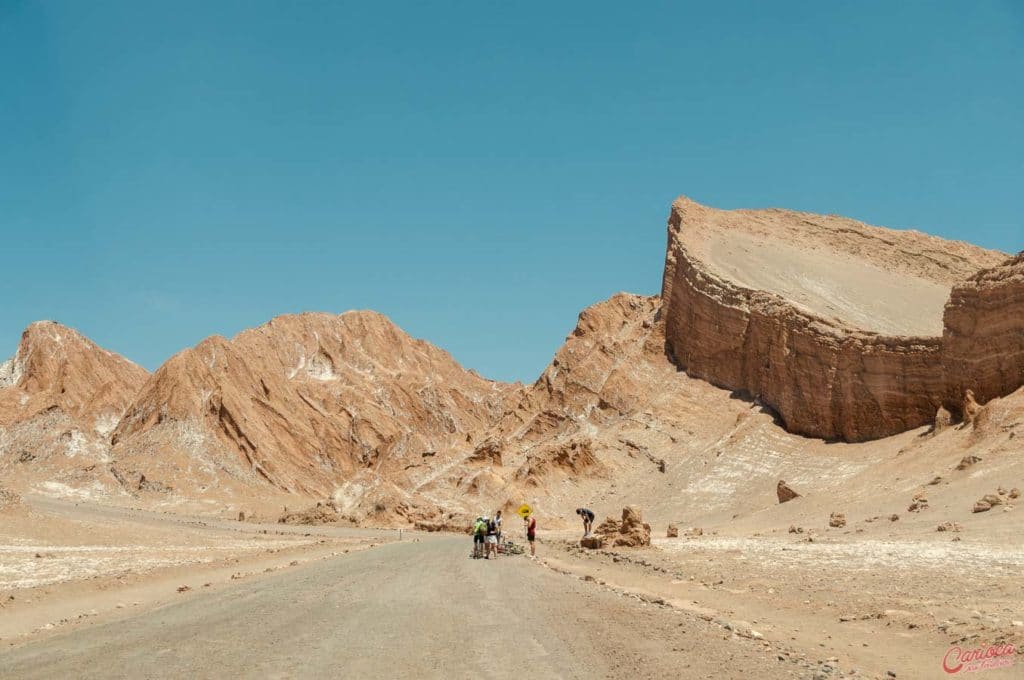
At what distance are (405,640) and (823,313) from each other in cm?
4933

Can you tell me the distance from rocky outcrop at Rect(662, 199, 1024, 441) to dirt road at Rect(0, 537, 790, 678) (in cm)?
3206

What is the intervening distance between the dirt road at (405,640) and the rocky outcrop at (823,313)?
105ft

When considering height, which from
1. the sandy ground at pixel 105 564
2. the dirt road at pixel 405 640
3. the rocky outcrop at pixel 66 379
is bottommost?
the sandy ground at pixel 105 564

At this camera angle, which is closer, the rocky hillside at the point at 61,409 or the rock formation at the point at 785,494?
the rock formation at the point at 785,494

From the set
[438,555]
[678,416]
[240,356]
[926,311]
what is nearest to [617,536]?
[438,555]

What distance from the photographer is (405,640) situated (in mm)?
9695

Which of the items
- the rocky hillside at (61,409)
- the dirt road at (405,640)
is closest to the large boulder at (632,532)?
the dirt road at (405,640)

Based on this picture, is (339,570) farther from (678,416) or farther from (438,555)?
(678,416)

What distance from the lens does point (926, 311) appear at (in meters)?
60.4

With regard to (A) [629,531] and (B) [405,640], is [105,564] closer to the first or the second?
(A) [629,531]

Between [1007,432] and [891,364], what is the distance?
13.6 metres

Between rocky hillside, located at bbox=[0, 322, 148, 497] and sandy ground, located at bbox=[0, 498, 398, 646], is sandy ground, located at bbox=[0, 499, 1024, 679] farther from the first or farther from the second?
rocky hillside, located at bbox=[0, 322, 148, 497]

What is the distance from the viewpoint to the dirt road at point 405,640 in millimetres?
8117

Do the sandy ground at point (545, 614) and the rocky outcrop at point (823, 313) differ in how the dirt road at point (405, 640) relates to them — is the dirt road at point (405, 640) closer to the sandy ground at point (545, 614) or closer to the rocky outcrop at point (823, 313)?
the sandy ground at point (545, 614)
